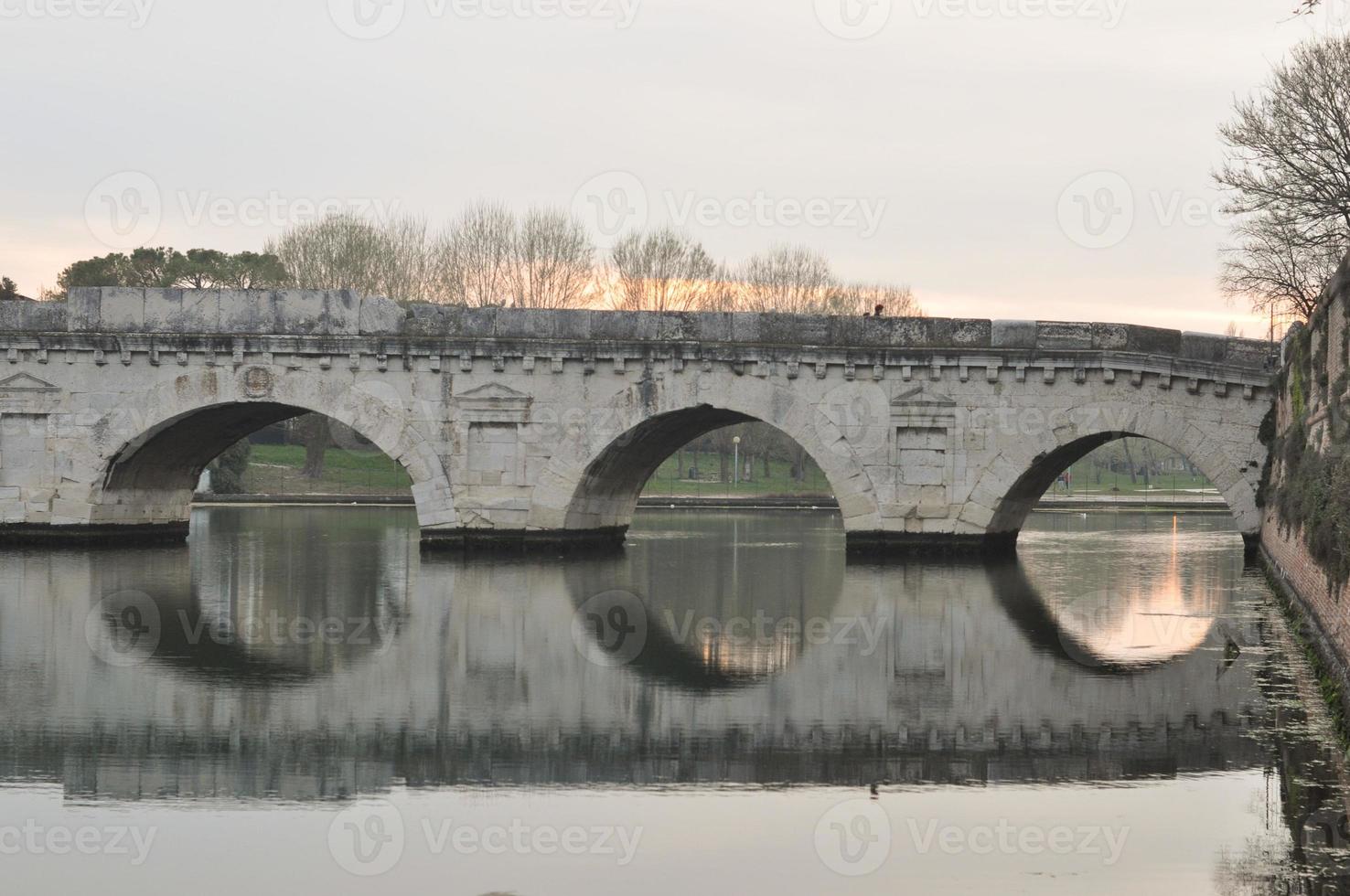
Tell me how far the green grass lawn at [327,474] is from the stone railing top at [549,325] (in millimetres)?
28369

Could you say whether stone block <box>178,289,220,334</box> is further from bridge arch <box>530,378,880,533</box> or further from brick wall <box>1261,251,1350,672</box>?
brick wall <box>1261,251,1350,672</box>

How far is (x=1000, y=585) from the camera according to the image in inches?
1091

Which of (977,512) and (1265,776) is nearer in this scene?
(1265,776)

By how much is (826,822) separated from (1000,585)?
17208 mm

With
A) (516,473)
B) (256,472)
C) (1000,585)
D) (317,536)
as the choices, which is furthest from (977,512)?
(256,472)

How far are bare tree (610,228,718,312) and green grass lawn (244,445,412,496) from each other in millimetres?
11853

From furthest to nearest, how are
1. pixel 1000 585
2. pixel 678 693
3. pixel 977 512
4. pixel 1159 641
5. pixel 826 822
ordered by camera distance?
1. pixel 977 512
2. pixel 1000 585
3. pixel 1159 641
4. pixel 678 693
5. pixel 826 822

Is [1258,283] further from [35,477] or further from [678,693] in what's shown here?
[678,693]

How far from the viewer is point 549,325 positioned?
108 ft
